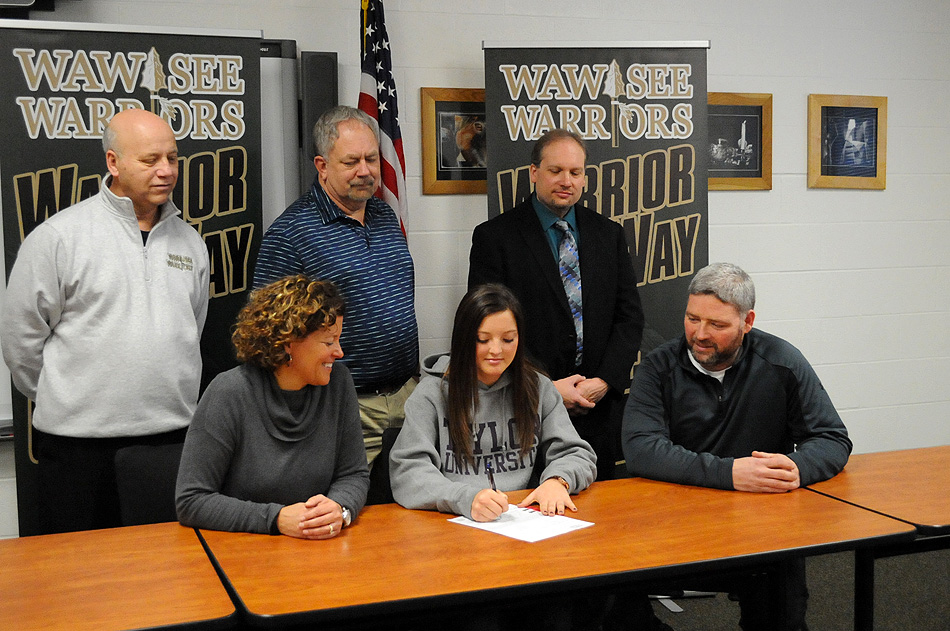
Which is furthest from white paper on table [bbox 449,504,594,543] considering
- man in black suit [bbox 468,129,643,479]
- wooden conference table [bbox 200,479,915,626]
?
man in black suit [bbox 468,129,643,479]

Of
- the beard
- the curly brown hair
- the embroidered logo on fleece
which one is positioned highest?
the embroidered logo on fleece

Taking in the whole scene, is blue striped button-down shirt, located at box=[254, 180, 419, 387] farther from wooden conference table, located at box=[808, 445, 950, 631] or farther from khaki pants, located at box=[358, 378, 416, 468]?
wooden conference table, located at box=[808, 445, 950, 631]

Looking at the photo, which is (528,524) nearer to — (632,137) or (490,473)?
(490,473)

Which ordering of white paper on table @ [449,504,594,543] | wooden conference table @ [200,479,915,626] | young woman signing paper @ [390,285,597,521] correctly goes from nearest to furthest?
wooden conference table @ [200,479,915,626] < white paper on table @ [449,504,594,543] < young woman signing paper @ [390,285,597,521]

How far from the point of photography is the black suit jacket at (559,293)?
305 centimetres

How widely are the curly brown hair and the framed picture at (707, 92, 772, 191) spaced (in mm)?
2575

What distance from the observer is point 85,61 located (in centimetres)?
299

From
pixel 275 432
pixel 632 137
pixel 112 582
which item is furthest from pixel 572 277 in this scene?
pixel 112 582

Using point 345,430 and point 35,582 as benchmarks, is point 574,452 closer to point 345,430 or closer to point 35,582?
point 345,430

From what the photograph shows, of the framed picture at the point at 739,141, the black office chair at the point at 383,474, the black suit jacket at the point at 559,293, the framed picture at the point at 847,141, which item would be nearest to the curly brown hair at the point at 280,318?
the black office chair at the point at 383,474

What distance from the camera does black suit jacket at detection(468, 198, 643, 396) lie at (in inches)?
120

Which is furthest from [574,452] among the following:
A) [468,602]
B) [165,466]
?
[165,466]

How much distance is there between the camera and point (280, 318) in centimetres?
203

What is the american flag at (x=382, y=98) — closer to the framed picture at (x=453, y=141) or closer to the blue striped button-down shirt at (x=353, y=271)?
the framed picture at (x=453, y=141)
